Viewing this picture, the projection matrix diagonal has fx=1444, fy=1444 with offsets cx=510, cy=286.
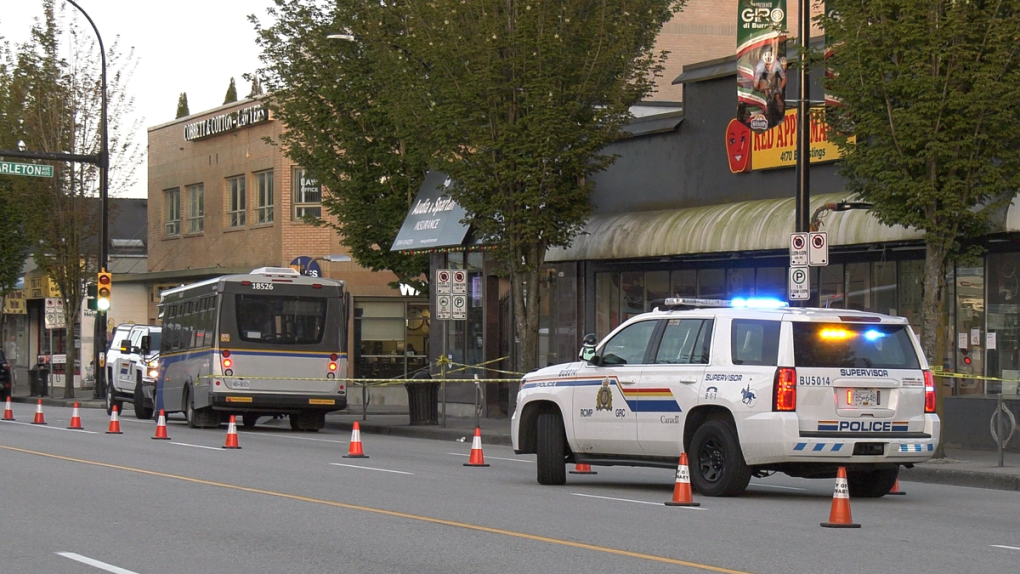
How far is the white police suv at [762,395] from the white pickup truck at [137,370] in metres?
19.8

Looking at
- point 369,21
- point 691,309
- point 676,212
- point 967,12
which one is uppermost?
point 369,21

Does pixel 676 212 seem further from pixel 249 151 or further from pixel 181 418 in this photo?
pixel 249 151

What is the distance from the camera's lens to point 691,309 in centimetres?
1453

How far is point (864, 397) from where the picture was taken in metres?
13.4

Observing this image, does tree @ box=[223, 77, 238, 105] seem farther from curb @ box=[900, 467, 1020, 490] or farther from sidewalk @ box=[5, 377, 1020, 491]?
curb @ box=[900, 467, 1020, 490]

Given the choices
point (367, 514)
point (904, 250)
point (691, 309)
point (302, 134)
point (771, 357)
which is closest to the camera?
point (367, 514)

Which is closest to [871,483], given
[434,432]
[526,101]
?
[526,101]

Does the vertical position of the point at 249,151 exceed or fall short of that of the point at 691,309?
it exceeds it

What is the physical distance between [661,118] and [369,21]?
20.1 feet

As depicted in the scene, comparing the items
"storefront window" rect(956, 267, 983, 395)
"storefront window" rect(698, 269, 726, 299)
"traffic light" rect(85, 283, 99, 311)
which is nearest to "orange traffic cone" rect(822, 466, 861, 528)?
"storefront window" rect(956, 267, 983, 395)

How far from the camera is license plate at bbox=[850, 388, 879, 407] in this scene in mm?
13359

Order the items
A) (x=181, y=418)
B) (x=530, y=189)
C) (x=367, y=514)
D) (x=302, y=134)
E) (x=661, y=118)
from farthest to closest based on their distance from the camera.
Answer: (x=181, y=418), (x=302, y=134), (x=661, y=118), (x=530, y=189), (x=367, y=514)

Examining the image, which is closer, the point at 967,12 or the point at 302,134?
the point at 967,12

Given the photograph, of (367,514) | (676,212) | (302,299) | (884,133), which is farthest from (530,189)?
(367,514)
